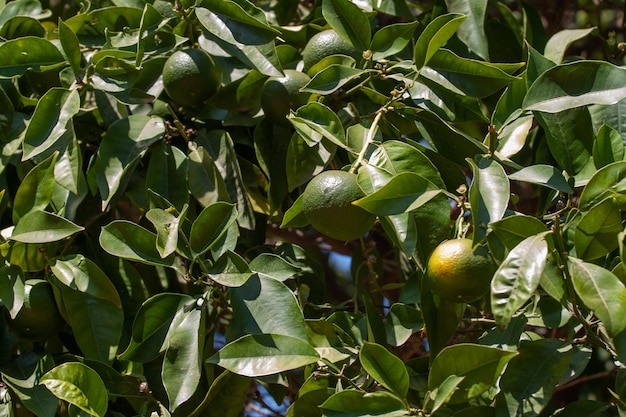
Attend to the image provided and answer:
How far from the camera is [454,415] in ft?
3.58

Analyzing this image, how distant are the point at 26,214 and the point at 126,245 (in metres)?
0.20

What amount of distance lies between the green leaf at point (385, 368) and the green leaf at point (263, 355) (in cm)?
9

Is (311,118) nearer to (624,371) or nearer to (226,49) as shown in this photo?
(226,49)

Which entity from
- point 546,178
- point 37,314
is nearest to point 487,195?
point 546,178

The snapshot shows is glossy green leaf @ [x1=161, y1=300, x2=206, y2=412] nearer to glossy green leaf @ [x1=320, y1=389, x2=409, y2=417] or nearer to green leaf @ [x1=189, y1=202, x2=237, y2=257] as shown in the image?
green leaf @ [x1=189, y1=202, x2=237, y2=257]

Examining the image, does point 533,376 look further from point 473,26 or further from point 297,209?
point 473,26

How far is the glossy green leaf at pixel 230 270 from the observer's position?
47.8 inches

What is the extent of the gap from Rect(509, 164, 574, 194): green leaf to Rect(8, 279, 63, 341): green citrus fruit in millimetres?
799

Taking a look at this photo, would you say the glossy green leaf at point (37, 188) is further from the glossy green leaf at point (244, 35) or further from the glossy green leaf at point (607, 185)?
the glossy green leaf at point (607, 185)

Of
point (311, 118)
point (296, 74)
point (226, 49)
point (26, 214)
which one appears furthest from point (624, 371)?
point (26, 214)

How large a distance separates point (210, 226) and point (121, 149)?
0.27 meters

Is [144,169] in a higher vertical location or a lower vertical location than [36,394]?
higher

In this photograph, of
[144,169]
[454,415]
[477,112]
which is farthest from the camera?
[144,169]

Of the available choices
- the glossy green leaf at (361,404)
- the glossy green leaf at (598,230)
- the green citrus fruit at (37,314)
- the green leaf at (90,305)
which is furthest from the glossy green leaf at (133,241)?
the glossy green leaf at (598,230)
